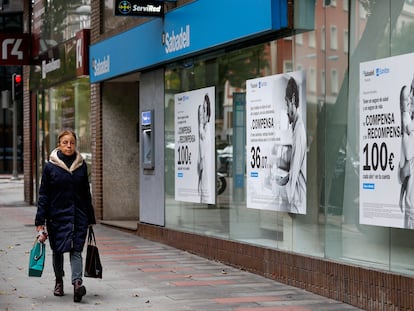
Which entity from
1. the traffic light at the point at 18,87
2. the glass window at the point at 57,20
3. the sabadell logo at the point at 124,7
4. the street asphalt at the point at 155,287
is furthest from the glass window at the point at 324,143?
the traffic light at the point at 18,87

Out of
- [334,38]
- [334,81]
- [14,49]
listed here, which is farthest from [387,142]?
[14,49]

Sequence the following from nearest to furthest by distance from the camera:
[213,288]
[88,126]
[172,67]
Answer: [213,288] → [172,67] → [88,126]

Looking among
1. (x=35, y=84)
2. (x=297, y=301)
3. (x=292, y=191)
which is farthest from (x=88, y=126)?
(x=297, y=301)

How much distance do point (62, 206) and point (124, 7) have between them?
521 cm

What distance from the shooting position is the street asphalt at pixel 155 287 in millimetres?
8328

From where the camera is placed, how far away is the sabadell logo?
13141 mm

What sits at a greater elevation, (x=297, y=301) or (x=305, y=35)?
(x=305, y=35)

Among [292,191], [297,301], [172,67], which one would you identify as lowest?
[297,301]

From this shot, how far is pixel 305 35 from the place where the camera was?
384 inches

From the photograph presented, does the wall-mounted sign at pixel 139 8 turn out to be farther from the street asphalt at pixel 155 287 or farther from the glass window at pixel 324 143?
the street asphalt at pixel 155 287

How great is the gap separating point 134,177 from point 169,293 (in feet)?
27.7

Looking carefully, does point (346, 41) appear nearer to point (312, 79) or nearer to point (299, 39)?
point (312, 79)

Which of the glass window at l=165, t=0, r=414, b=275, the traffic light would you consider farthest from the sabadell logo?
the traffic light

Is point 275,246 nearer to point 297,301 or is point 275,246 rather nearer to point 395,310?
point 297,301
